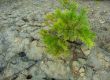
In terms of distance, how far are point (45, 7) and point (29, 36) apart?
4.38 feet

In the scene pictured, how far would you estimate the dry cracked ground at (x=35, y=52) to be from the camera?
4.46 m

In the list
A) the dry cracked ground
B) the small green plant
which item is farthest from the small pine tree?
the dry cracked ground

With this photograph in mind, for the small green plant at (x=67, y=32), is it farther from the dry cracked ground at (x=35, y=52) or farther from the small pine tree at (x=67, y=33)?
the dry cracked ground at (x=35, y=52)

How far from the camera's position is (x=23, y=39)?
5031 millimetres

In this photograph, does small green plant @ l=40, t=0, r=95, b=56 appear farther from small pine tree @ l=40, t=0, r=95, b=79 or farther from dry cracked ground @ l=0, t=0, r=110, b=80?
dry cracked ground @ l=0, t=0, r=110, b=80

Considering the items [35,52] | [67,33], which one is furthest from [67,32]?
[35,52]

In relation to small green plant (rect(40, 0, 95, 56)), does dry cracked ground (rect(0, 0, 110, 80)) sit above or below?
below

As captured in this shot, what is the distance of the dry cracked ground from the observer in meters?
4.46

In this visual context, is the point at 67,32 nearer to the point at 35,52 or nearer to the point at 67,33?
the point at 67,33

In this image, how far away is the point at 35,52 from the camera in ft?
15.6

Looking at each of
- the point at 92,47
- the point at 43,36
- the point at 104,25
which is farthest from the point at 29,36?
the point at 104,25

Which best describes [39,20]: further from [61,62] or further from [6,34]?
[61,62]

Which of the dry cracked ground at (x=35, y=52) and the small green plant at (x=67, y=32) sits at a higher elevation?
the small green plant at (x=67, y=32)

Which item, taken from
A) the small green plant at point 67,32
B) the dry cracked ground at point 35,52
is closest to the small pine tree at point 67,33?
the small green plant at point 67,32
